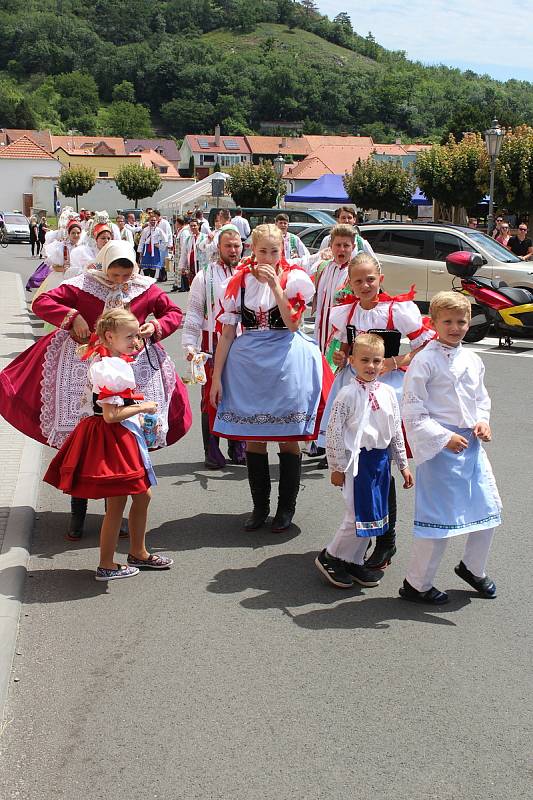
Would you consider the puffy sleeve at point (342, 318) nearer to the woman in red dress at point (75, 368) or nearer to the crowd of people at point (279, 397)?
the crowd of people at point (279, 397)

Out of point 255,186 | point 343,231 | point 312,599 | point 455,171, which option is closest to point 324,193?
point 255,186

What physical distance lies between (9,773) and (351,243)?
5.16 meters

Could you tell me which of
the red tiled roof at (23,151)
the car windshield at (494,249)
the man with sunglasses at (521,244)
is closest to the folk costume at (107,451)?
the car windshield at (494,249)

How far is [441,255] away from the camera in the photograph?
19672mm

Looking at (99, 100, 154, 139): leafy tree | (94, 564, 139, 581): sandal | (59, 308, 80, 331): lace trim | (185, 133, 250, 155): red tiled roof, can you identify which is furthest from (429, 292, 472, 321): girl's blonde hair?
(99, 100, 154, 139): leafy tree

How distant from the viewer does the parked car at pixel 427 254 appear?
18594mm

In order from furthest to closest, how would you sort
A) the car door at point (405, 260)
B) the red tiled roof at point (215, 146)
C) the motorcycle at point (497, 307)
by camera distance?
the red tiled roof at point (215, 146), the car door at point (405, 260), the motorcycle at point (497, 307)

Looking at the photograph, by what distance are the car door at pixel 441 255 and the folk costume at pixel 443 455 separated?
1448 centimetres

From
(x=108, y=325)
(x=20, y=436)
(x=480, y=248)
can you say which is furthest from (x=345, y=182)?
(x=108, y=325)

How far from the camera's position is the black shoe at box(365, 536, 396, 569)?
5.60 metres

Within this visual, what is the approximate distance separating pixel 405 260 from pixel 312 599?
15.5 meters

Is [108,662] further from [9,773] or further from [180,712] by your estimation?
[9,773]

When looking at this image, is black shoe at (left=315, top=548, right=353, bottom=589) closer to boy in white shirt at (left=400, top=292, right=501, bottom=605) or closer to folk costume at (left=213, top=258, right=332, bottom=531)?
boy in white shirt at (left=400, top=292, right=501, bottom=605)

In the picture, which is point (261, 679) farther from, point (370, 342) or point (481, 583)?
point (370, 342)
